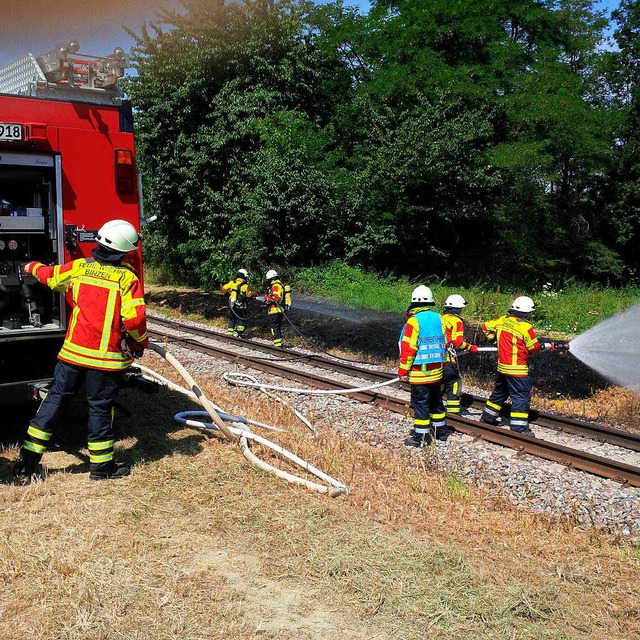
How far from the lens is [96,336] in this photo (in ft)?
17.1

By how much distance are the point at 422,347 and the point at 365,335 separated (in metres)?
7.22

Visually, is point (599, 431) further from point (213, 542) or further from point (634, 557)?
point (213, 542)

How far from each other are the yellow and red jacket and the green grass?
11.3 metres

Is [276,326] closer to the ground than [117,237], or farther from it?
closer to the ground

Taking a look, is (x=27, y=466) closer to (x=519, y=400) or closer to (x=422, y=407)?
(x=422, y=407)

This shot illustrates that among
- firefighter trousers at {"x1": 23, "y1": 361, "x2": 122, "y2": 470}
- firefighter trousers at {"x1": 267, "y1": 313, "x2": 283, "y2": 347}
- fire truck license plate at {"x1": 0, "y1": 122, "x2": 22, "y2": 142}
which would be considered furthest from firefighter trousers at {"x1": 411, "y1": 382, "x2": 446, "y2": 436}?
firefighter trousers at {"x1": 267, "y1": 313, "x2": 283, "y2": 347}

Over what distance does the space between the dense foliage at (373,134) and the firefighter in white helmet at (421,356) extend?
13.0 m

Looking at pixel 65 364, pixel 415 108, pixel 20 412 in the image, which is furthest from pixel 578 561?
pixel 415 108

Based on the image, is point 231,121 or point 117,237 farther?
point 231,121

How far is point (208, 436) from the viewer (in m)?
6.58

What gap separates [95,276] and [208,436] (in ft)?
7.00

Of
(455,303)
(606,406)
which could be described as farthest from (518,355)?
(606,406)

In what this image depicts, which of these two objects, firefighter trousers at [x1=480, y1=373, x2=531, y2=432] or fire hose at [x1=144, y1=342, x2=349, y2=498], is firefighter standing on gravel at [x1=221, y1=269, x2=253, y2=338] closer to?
fire hose at [x1=144, y1=342, x2=349, y2=498]

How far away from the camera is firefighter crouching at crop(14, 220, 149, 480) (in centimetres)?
519
